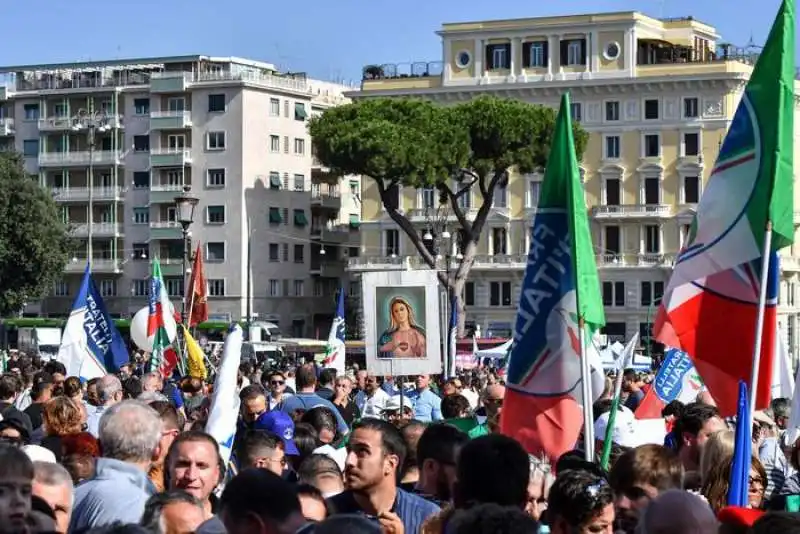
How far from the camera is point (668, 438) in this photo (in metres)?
11.9

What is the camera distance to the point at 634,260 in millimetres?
73375

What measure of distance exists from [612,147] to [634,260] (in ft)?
14.2

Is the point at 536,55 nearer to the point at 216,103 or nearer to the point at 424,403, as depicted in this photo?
the point at 216,103

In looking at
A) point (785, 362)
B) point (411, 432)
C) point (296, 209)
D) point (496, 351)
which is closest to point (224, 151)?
point (296, 209)

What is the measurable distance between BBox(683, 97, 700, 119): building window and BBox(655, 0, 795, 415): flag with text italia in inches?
2485

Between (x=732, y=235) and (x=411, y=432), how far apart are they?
5.89 ft

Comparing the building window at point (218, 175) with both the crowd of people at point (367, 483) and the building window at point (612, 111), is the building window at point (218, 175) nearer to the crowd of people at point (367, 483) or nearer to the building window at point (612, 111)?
the building window at point (612, 111)

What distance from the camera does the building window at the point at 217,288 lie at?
79.1 metres

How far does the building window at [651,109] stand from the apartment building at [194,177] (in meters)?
14.8

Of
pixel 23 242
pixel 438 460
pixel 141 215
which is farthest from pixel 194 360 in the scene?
pixel 141 215

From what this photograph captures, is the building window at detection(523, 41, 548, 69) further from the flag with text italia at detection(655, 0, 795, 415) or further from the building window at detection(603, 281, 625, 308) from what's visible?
the flag with text italia at detection(655, 0, 795, 415)

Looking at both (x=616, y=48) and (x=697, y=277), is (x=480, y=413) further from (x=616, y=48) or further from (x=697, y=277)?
(x=616, y=48)

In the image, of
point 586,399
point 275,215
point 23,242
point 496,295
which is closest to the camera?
point 586,399

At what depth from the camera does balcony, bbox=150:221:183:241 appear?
79.7m
